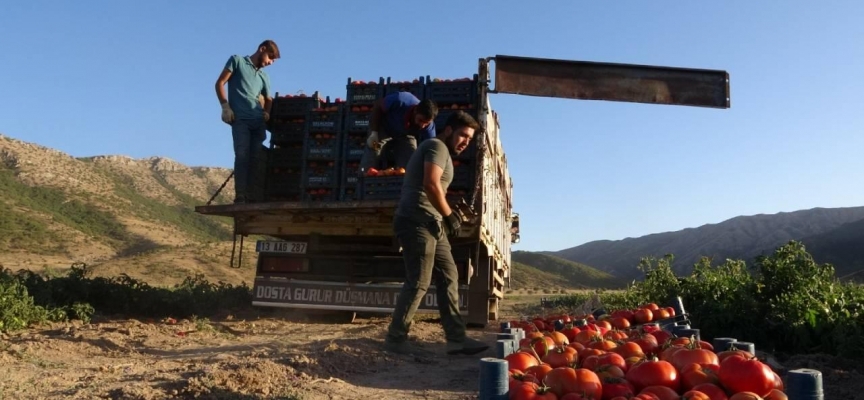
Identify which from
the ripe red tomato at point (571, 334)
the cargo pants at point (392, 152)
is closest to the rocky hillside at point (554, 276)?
the cargo pants at point (392, 152)

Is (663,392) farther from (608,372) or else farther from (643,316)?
(643,316)

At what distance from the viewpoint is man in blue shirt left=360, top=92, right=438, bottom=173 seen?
6707 millimetres

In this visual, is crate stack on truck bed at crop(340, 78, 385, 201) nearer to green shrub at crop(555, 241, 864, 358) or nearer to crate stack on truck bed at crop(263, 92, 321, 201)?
crate stack on truck bed at crop(263, 92, 321, 201)

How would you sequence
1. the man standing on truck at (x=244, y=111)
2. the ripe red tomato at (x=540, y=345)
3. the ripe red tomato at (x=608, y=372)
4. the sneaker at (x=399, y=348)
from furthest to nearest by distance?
1. the man standing on truck at (x=244, y=111)
2. the sneaker at (x=399, y=348)
3. the ripe red tomato at (x=540, y=345)
4. the ripe red tomato at (x=608, y=372)

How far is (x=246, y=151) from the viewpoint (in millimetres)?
7430

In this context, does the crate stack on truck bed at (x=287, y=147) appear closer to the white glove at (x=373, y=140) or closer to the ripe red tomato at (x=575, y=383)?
the white glove at (x=373, y=140)

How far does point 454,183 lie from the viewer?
724 cm

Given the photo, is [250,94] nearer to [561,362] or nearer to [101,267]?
[561,362]

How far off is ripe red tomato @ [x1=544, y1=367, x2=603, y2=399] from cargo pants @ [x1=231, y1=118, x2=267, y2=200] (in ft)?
19.0

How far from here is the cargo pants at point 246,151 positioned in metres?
7.39

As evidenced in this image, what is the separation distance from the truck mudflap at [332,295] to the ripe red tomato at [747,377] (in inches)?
204

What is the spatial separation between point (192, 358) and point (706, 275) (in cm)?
606

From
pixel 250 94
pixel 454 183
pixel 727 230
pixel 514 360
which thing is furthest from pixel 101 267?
pixel 727 230


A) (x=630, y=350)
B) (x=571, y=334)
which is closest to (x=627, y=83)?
(x=571, y=334)
